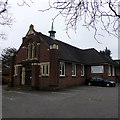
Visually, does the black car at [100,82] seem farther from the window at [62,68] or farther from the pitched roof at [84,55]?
the window at [62,68]

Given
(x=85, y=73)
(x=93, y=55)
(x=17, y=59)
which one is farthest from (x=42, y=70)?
(x=93, y=55)

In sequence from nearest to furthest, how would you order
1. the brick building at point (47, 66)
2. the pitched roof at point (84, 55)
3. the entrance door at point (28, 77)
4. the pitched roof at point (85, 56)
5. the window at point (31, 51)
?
the brick building at point (47, 66) → the entrance door at point (28, 77) → the window at point (31, 51) → the pitched roof at point (84, 55) → the pitched roof at point (85, 56)

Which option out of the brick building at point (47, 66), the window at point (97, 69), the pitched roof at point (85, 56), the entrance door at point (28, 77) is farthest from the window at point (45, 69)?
the window at point (97, 69)

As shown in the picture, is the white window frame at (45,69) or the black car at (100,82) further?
the black car at (100,82)

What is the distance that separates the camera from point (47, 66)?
81.2 feet

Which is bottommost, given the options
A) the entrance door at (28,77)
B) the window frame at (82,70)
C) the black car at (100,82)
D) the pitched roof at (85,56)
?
the black car at (100,82)

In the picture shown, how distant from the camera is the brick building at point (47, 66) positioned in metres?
23.9

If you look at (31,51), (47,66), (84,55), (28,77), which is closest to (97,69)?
(84,55)

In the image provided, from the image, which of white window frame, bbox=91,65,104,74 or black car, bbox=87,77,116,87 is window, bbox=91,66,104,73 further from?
black car, bbox=87,77,116,87

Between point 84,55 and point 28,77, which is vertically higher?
point 84,55

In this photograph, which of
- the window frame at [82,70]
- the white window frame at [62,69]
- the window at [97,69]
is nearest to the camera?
the white window frame at [62,69]

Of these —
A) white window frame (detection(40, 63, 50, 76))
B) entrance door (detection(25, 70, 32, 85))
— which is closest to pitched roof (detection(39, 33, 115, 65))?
white window frame (detection(40, 63, 50, 76))

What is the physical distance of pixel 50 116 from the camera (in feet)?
30.1

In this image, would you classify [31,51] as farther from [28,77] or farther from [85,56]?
[85,56]
